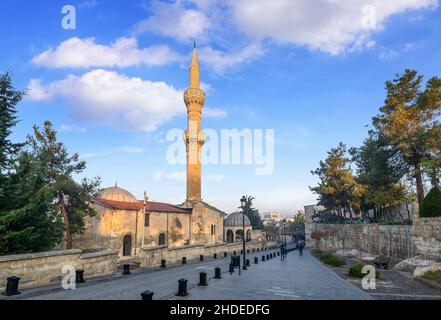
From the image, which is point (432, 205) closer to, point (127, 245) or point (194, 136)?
point (127, 245)

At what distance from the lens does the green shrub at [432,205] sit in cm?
1817

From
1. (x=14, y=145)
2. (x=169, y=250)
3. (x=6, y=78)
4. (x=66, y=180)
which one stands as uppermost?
(x=6, y=78)

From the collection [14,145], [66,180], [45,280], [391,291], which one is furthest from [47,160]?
[391,291]

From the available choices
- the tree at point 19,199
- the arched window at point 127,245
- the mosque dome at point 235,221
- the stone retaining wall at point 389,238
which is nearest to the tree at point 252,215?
the mosque dome at point 235,221

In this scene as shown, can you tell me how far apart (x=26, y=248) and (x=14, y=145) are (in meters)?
5.93

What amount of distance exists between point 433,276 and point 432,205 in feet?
22.0

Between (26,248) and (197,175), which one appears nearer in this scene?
(26,248)

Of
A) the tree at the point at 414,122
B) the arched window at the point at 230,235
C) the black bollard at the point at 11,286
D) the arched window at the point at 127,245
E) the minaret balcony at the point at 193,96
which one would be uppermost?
the minaret balcony at the point at 193,96

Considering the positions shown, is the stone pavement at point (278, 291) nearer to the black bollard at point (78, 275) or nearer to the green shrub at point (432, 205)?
the black bollard at point (78, 275)

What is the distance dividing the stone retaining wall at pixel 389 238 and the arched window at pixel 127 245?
26895 millimetres
